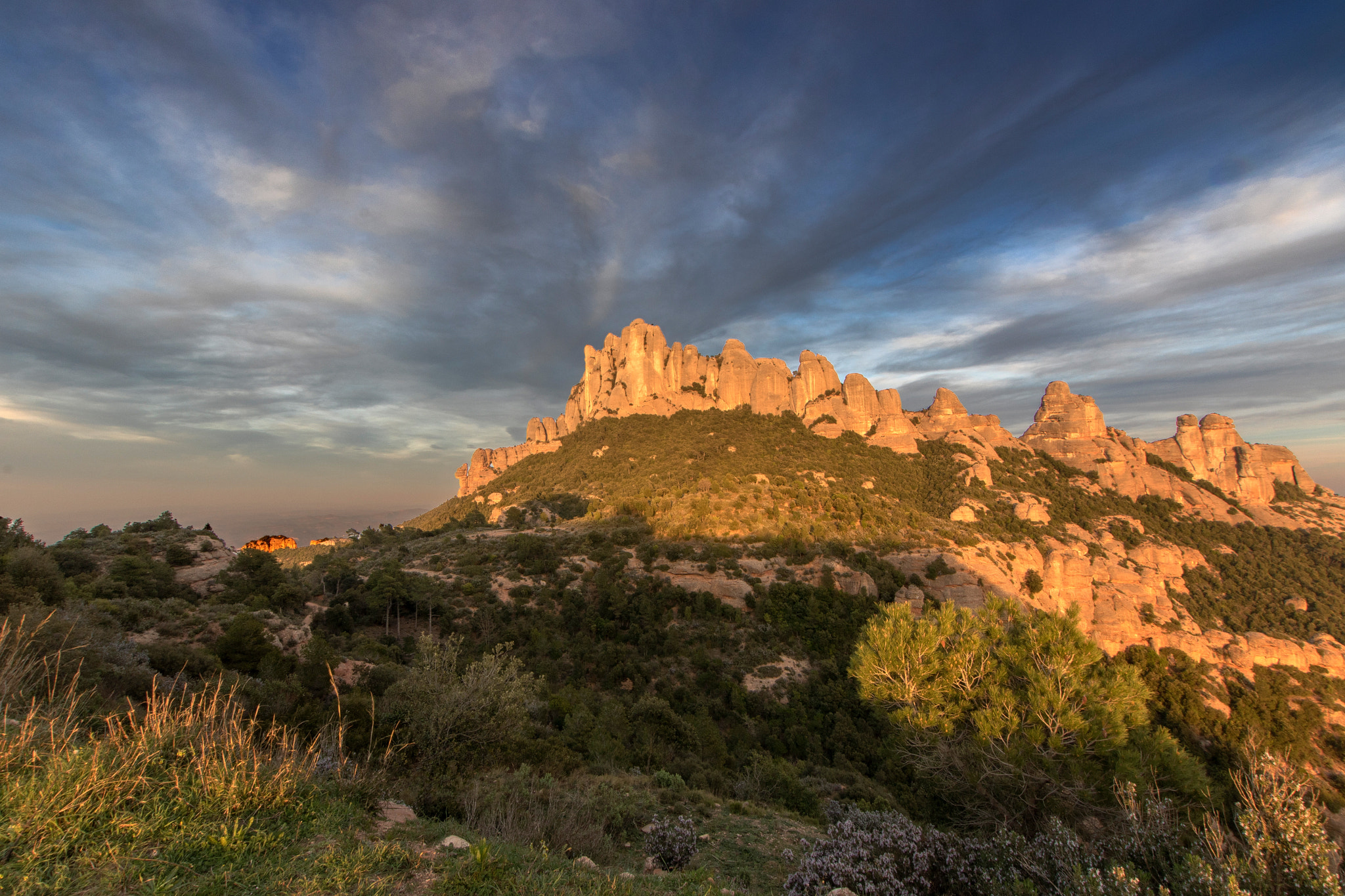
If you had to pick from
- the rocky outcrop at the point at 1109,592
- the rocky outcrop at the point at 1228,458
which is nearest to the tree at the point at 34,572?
the rocky outcrop at the point at 1109,592

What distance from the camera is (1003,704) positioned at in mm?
10211

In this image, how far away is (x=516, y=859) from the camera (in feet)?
19.1

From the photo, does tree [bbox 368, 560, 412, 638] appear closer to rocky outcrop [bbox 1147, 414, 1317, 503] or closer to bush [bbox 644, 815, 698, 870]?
bush [bbox 644, 815, 698, 870]

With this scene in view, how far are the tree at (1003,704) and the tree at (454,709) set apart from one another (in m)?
8.43

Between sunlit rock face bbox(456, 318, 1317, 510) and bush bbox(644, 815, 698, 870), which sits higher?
sunlit rock face bbox(456, 318, 1317, 510)

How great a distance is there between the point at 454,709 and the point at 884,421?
3187 inches

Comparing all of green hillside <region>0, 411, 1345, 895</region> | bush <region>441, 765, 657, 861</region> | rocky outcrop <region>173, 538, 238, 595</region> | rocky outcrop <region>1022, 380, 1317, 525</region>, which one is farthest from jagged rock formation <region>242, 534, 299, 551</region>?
rocky outcrop <region>1022, 380, 1317, 525</region>

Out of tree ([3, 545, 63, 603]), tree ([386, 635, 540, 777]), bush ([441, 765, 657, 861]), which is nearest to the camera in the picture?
bush ([441, 765, 657, 861])

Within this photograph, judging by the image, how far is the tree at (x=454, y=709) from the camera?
389 inches

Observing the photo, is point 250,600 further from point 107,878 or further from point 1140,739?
point 1140,739

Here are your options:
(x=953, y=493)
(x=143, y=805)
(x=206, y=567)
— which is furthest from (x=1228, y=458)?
(x=206, y=567)

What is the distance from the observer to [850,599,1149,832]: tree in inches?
369

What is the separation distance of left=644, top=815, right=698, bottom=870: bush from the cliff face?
70.1 m

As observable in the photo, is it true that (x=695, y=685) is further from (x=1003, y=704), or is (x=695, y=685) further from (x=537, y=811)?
(x=537, y=811)
